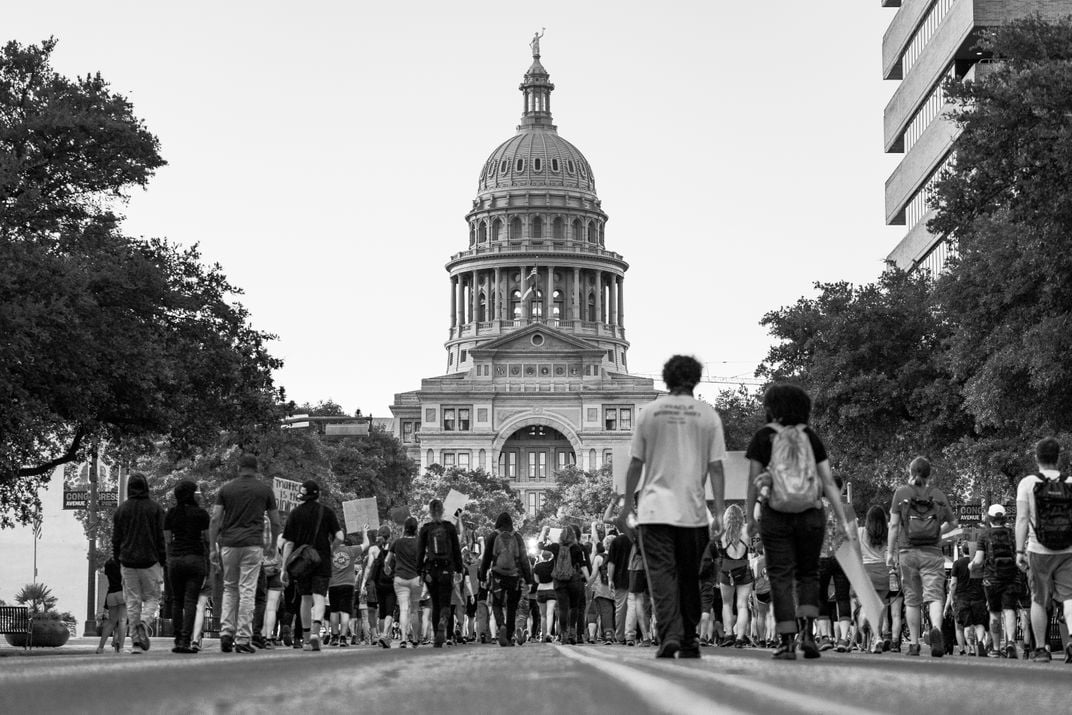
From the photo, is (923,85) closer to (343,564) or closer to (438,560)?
(343,564)

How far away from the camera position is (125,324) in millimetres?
36531

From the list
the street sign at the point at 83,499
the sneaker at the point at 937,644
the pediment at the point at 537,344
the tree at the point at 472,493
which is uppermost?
the pediment at the point at 537,344

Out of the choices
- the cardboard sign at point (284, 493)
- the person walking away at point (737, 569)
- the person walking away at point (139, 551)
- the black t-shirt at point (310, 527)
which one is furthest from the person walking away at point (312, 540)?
the cardboard sign at point (284, 493)

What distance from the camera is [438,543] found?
2162 centimetres

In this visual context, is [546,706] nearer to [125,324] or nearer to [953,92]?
[953,92]

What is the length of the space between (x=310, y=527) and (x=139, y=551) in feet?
6.00

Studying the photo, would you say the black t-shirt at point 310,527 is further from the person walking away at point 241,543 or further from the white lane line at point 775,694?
the white lane line at point 775,694

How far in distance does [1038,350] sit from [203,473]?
46.8 m

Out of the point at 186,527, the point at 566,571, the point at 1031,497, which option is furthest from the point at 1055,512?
the point at 566,571

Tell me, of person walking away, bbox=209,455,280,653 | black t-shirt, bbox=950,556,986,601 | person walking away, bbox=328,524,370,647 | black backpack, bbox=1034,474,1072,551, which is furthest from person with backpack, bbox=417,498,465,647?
black backpack, bbox=1034,474,1072,551

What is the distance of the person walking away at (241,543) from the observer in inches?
712

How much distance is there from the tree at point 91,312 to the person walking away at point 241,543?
14353 mm

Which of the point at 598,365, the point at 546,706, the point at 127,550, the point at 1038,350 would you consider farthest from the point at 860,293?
the point at 598,365

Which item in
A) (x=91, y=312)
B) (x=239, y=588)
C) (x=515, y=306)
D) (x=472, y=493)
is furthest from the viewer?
(x=515, y=306)
